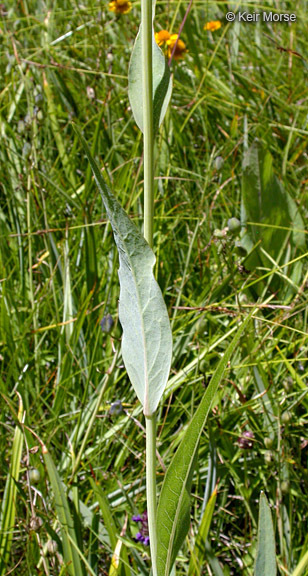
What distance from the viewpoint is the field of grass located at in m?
0.86

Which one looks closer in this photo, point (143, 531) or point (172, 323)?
point (143, 531)

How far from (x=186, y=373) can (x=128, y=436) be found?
0.15m

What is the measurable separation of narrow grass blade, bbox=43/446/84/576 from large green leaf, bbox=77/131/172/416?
0.28m

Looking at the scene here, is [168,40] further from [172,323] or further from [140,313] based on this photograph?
[140,313]

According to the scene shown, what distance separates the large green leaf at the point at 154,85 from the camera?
1.89 ft

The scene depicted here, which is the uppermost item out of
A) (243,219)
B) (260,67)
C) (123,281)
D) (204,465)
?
(260,67)

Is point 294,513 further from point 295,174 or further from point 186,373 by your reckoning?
point 295,174

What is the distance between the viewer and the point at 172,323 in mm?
1095

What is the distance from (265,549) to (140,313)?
281 millimetres

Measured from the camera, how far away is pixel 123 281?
58 centimetres

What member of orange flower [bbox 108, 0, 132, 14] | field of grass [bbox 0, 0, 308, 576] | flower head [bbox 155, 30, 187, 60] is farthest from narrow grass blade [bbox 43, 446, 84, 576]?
orange flower [bbox 108, 0, 132, 14]

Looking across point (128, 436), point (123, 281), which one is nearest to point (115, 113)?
point (128, 436)

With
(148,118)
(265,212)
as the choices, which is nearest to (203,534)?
(148,118)

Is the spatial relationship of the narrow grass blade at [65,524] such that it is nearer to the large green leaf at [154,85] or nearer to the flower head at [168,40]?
the large green leaf at [154,85]
